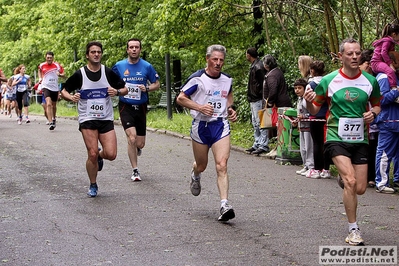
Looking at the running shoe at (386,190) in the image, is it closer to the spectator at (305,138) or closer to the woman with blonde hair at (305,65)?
the spectator at (305,138)

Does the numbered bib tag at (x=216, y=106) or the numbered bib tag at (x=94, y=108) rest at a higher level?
the numbered bib tag at (x=216, y=106)

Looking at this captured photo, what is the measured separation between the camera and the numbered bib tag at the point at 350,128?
8367mm

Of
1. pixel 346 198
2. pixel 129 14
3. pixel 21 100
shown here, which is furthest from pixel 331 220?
pixel 129 14

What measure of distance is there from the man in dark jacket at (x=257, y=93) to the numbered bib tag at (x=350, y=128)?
7.84 metres

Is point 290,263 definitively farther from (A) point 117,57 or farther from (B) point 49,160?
(A) point 117,57

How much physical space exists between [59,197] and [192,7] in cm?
1121

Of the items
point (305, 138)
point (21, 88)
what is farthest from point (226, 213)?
point (21, 88)

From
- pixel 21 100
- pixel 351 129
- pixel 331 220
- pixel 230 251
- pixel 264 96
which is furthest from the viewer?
pixel 21 100

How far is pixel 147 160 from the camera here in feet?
51.7

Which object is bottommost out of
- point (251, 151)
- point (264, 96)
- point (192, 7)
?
point (251, 151)

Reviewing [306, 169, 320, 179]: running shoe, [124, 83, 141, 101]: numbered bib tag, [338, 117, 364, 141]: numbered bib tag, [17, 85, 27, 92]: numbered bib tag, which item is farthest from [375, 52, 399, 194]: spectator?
[17, 85, 27, 92]: numbered bib tag

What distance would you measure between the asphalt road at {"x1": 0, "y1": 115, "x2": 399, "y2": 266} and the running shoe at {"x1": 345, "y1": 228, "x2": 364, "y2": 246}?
0.50 ft

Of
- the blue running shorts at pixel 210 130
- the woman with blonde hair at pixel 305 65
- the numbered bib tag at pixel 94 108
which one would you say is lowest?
the blue running shorts at pixel 210 130

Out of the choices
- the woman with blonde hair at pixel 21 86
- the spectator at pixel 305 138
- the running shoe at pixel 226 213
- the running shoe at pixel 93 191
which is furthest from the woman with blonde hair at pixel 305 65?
the woman with blonde hair at pixel 21 86
